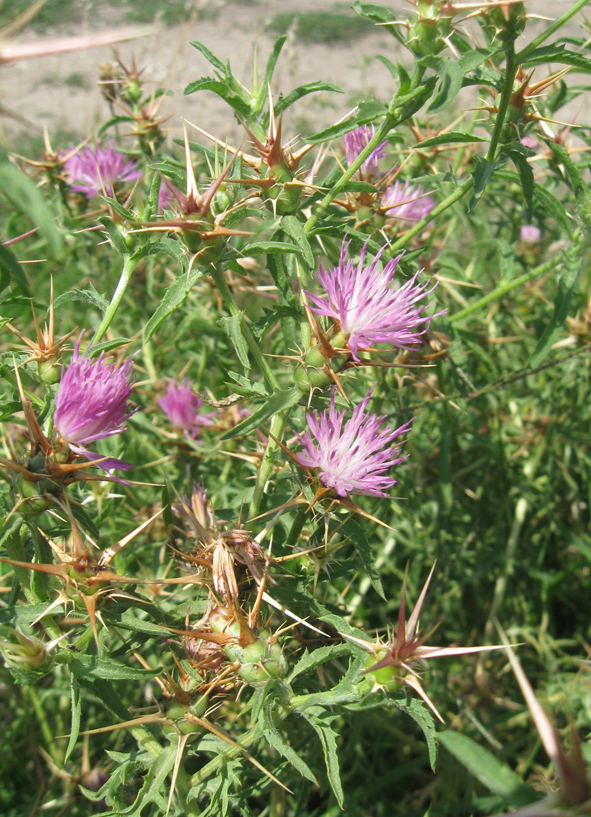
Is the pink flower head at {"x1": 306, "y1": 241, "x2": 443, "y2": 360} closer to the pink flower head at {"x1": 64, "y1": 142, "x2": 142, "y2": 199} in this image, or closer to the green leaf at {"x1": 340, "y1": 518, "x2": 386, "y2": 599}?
the green leaf at {"x1": 340, "y1": 518, "x2": 386, "y2": 599}

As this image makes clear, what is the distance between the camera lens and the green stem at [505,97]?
1352 mm

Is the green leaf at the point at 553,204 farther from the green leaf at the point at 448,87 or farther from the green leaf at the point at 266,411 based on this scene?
the green leaf at the point at 266,411

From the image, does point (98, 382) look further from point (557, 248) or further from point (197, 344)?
point (557, 248)

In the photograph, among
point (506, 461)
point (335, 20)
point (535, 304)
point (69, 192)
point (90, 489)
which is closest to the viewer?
point (90, 489)

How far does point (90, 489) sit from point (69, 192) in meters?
1.31

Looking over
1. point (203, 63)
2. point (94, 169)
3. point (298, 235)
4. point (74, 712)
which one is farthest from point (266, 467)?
point (203, 63)

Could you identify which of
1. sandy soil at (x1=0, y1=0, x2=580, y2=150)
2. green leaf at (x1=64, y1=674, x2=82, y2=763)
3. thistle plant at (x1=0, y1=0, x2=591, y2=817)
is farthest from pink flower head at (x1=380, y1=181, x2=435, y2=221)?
sandy soil at (x1=0, y1=0, x2=580, y2=150)

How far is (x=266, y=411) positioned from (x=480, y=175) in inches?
29.0

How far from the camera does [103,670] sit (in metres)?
1.24

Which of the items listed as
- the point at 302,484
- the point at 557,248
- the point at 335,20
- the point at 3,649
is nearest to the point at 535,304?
the point at 557,248

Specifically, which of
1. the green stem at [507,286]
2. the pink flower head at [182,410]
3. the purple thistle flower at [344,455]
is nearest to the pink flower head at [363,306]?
the purple thistle flower at [344,455]

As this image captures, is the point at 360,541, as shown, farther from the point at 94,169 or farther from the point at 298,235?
the point at 94,169

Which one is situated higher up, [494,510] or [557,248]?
[557,248]

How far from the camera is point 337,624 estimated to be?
131 cm
